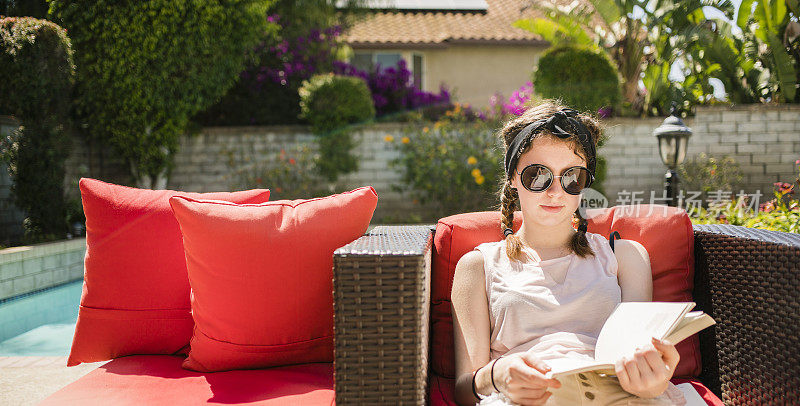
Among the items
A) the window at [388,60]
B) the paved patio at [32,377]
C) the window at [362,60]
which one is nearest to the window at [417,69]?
the window at [388,60]

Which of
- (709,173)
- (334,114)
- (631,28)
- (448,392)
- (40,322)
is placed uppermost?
(631,28)

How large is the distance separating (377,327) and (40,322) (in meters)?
4.76

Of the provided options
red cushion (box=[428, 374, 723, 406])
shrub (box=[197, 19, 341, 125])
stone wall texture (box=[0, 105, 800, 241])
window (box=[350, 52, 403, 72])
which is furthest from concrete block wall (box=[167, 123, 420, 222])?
red cushion (box=[428, 374, 723, 406])

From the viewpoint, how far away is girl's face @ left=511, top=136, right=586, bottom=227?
5.39 feet

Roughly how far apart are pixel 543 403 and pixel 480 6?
44.7 feet

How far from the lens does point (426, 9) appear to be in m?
13.9

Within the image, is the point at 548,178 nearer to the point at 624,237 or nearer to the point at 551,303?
the point at 551,303

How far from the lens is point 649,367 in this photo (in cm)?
131

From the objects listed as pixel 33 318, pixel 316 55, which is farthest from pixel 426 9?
pixel 33 318

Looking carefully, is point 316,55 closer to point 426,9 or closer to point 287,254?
point 426,9

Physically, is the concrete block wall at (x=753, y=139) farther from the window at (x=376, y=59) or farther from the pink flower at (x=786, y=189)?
the window at (x=376, y=59)

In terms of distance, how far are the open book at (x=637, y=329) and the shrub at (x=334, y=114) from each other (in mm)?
7230

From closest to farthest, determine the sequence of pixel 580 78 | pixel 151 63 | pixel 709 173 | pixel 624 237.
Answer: pixel 624 237 < pixel 151 63 < pixel 709 173 < pixel 580 78

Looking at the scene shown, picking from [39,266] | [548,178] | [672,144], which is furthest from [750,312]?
[39,266]
